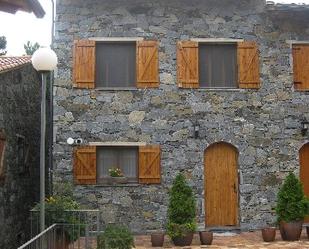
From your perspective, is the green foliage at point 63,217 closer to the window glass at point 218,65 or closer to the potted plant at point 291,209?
the potted plant at point 291,209

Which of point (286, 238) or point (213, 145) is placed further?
point (213, 145)

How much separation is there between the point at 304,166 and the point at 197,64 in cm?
360

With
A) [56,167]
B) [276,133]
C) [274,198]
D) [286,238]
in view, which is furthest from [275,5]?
[56,167]

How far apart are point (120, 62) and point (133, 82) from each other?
1.89 ft

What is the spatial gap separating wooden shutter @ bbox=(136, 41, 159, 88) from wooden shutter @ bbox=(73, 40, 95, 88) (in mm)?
1075

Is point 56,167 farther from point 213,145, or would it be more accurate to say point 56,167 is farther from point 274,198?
point 274,198

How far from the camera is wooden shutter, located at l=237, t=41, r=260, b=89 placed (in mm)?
12039

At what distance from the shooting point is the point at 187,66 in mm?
11930

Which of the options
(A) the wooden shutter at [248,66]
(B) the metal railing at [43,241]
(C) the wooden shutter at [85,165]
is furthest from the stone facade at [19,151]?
(A) the wooden shutter at [248,66]

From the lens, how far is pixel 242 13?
12.3 meters

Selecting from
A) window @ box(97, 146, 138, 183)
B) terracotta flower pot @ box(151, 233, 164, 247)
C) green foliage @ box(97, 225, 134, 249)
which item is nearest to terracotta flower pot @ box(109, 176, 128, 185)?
window @ box(97, 146, 138, 183)

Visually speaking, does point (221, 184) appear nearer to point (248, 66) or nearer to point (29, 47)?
point (248, 66)

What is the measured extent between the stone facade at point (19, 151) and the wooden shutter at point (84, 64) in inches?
45.7

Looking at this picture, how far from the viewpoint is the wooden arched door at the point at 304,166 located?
12.2 m
